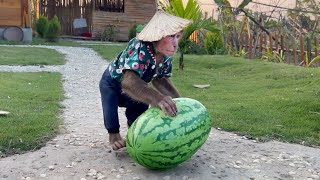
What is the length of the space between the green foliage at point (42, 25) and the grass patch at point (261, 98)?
9.27 m

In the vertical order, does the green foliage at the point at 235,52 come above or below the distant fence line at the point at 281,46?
below

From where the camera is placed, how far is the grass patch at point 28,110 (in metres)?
4.51

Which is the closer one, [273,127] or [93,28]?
[273,127]

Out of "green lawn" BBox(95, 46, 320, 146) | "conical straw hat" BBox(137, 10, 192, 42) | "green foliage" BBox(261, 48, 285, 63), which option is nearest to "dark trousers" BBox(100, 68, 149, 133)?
"conical straw hat" BBox(137, 10, 192, 42)

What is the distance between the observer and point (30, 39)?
19.1 meters

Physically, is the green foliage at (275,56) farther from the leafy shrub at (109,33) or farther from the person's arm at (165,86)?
the leafy shrub at (109,33)

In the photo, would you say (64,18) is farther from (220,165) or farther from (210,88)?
(220,165)

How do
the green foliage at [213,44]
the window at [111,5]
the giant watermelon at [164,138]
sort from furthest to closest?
the window at [111,5]
the green foliage at [213,44]
the giant watermelon at [164,138]

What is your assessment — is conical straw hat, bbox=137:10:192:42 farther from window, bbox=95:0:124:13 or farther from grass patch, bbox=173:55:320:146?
window, bbox=95:0:124:13

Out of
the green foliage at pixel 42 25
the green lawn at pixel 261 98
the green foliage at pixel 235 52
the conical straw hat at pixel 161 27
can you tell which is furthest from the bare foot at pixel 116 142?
the green foliage at pixel 42 25

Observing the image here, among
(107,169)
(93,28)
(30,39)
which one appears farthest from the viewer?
(93,28)

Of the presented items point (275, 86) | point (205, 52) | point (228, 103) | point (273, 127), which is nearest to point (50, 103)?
point (228, 103)

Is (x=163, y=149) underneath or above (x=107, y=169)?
above

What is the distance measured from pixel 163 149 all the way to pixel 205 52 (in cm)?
1366
